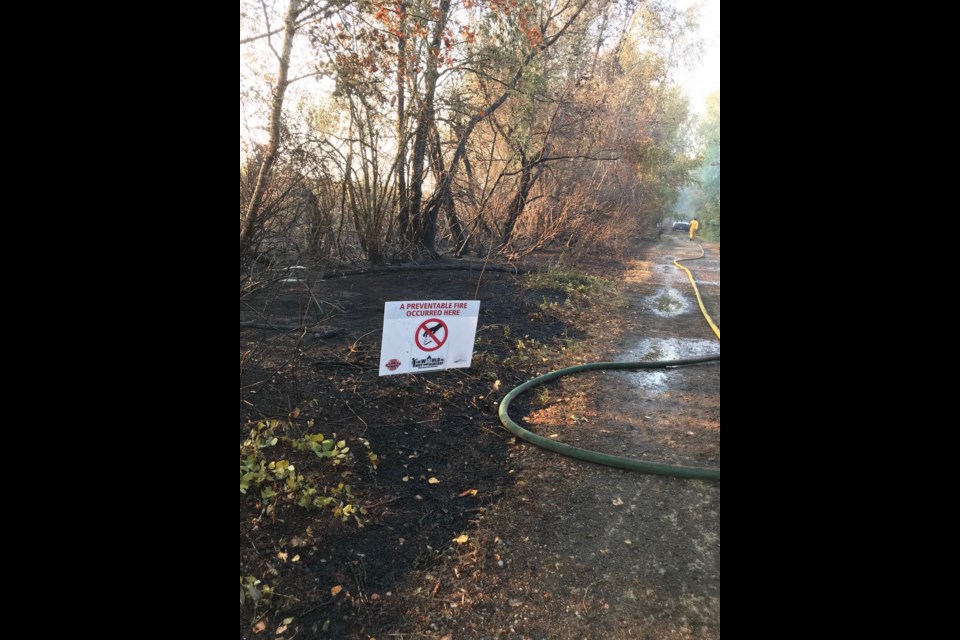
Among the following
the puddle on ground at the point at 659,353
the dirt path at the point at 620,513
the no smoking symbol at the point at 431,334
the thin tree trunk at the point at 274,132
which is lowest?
the dirt path at the point at 620,513

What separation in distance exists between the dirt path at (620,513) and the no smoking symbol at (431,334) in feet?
1.40

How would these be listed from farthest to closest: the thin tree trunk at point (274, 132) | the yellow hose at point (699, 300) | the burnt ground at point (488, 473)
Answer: the yellow hose at point (699, 300) → the burnt ground at point (488, 473) → the thin tree trunk at point (274, 132)

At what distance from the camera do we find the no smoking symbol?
106 centimetres

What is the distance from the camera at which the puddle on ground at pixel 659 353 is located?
4.57 feet

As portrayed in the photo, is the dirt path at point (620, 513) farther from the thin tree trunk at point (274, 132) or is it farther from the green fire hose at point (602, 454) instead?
the thin tree trunk at point (274, 132)

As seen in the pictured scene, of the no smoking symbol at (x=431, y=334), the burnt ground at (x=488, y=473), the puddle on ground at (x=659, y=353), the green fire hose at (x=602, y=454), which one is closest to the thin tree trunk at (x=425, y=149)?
the burnt ground at (x=488, y=473)

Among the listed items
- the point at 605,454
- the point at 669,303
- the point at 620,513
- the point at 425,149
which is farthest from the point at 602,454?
the point at 425,149

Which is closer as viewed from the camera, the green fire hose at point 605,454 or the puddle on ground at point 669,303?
the green fire hose at point 605,454

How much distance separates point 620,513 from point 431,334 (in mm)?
624

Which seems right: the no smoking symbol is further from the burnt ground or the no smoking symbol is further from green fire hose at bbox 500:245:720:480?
green fire hose at bbox 500:245:720:480

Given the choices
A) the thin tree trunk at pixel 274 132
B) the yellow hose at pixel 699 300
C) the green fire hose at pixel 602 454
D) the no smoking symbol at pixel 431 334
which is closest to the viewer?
the thin tree trunk at pixel 274 132

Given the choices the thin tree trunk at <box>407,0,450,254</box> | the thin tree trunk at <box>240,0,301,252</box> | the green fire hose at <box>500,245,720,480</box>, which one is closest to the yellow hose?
the green fire hose at <box>500,245,720,480</box>

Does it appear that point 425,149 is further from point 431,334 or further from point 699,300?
point 699,300

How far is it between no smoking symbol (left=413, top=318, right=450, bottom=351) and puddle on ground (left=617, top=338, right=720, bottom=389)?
628mm
